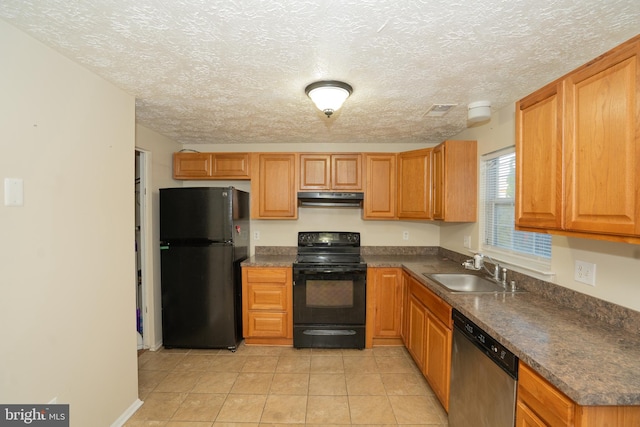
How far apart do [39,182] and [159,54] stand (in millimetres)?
898

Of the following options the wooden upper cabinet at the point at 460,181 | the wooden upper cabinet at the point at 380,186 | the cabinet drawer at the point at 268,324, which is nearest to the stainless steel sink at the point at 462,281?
the wooden upper cabinet at the point at 460,181

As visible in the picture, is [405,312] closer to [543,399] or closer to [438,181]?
[438,181]

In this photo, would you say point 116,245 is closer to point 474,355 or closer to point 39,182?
point 39,182

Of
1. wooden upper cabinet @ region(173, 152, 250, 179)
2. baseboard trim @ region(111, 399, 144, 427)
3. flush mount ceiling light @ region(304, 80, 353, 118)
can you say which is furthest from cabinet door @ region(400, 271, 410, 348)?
baseboard trim @ region(111, 399, 144, 427)

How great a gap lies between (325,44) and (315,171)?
1.91m

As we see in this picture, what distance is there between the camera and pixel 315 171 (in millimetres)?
3227

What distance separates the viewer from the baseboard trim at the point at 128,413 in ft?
6.05

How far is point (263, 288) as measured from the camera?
2.94m

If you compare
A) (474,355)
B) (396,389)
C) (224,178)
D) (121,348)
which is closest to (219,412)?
(121,348)

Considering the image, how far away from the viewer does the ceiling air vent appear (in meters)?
2.18

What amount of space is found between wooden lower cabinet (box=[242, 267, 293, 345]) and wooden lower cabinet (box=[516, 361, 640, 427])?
84.5 inches

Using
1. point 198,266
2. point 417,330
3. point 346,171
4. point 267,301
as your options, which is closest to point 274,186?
point 346,171

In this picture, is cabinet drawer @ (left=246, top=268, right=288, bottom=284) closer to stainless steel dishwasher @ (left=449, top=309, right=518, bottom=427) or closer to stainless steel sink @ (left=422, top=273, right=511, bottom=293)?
stainless steel sink @ (left=422, top=273, right=511, bottom=293)

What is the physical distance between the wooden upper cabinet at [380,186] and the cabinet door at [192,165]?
1.92 metres
